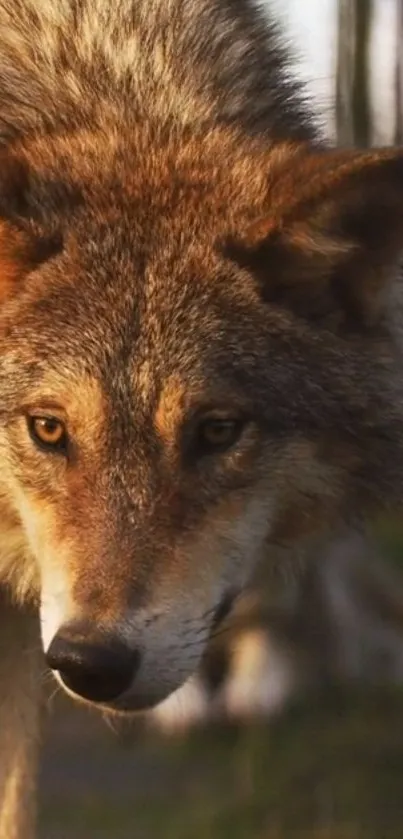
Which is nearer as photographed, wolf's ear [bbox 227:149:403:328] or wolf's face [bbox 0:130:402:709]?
wolf's face [bbox 0:130:402:709]

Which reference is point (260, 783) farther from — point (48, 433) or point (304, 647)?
point (48, 433)

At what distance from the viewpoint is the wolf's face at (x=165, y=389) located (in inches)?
114

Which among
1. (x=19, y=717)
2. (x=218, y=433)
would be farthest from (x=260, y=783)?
(x=218, y=433)

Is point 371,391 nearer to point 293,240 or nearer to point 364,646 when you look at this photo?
point 293,240

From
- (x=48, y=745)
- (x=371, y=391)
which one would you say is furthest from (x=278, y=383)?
(x=48, y=745)

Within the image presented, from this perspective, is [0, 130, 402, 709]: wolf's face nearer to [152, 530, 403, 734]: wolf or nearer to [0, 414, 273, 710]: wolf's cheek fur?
[0, 414, 273, 710]: wolf's cheek fur

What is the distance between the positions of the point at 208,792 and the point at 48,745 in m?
0.90

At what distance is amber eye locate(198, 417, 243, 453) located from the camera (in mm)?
3008

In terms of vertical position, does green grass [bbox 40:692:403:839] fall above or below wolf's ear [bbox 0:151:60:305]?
below

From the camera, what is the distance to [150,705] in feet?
9.79

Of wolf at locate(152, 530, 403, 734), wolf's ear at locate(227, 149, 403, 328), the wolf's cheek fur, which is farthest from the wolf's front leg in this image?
wolf at locate(152, 530, 403, 734)

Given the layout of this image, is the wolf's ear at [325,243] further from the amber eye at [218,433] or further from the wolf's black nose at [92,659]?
the wolf's black nose at [92,659]

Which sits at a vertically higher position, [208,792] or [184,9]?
[184,9]

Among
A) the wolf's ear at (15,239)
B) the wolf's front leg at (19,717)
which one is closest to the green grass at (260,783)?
the wolf's front leg at (19,717)
